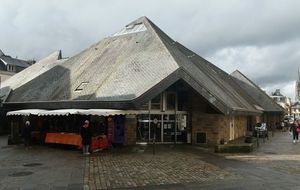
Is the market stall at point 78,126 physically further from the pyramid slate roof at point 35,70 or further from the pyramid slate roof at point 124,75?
the pyramid slate roof at point 35,70

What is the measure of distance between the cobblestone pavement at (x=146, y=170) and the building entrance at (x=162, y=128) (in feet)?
17.6

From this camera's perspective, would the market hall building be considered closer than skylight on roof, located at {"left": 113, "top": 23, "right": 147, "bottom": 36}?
Yes

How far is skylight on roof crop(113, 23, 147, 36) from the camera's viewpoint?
111ft

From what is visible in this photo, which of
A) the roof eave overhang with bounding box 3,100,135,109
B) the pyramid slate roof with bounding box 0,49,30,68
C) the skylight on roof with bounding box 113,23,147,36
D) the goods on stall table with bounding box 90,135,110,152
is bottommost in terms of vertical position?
the goods on stall table with bounding box 90,135,110,152

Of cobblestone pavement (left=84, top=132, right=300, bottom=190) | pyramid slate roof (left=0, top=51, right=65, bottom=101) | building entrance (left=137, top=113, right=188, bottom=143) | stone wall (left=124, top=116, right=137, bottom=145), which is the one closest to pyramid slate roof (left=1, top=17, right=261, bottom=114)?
stone wall (left=124, top=116, right=137, bottom=145)

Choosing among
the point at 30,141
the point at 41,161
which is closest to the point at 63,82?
the point at 30,141

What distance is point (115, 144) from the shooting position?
82.4 ft

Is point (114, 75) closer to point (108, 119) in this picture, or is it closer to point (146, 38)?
point (108, 119)

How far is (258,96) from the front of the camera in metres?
56.6

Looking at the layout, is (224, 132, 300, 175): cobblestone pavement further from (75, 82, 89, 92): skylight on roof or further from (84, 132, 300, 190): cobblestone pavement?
(75, 82, 89, 92): skylight on roof

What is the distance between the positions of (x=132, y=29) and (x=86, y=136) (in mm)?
15963

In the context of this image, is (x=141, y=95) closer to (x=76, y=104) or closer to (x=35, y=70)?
(x=76, y=104)

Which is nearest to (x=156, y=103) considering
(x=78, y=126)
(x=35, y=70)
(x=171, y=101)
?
(x=171, y=101)

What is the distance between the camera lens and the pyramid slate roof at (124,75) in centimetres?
2380
